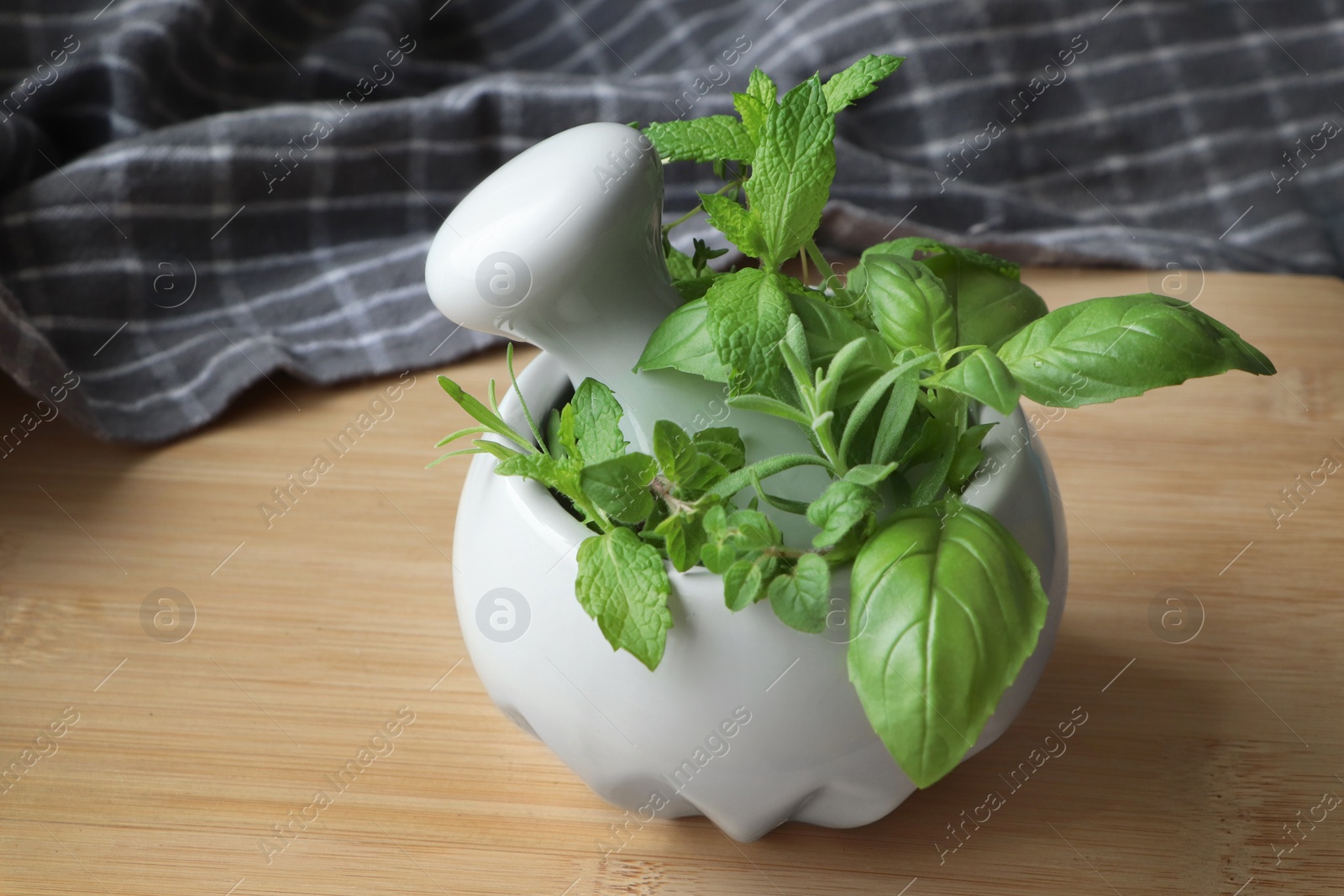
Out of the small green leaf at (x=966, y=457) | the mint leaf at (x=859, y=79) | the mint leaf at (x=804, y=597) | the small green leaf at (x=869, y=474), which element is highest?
the mint leaf at (x=859, y=79)

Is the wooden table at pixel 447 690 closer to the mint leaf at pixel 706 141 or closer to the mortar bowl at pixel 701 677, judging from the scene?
the mortar bowl at pixel 701 677

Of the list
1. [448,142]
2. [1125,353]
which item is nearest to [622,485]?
[1125,353]

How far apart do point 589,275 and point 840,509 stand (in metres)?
0.14

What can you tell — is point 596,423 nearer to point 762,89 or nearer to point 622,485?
point 622,485

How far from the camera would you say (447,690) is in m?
0.66

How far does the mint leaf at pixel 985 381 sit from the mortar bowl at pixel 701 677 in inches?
2.6

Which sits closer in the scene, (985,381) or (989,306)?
(985,381)

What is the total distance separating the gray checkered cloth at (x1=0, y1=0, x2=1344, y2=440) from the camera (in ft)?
3.02

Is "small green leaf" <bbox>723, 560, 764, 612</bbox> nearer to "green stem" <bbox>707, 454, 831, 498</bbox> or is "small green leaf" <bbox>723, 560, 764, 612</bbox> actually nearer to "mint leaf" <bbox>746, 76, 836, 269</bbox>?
"green stem" <bbox>707, 454, 831, 498</bbox>

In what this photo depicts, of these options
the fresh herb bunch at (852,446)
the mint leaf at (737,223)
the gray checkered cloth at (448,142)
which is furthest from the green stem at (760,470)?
the gray checkered cloth at (448,142)

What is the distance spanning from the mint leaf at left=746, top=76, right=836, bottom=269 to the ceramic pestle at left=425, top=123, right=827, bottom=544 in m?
0.05

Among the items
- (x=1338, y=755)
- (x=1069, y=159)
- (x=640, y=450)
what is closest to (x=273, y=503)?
(x=640, y=450)

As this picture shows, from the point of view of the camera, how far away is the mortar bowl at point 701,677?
1.49 feet

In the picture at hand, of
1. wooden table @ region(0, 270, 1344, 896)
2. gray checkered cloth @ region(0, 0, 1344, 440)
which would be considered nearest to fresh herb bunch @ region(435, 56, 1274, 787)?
wooden table @ region(0, 270, 1344, 896)
